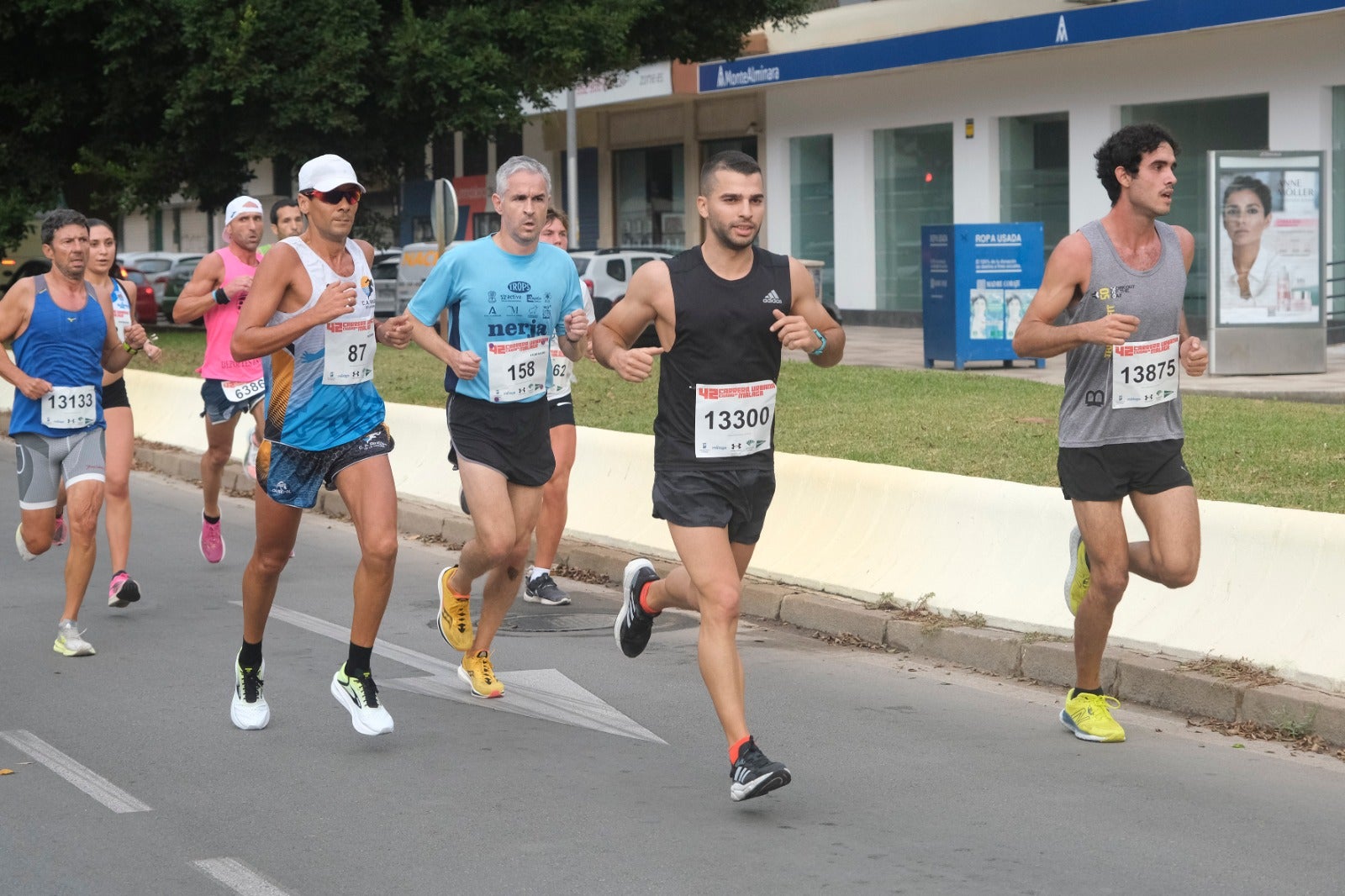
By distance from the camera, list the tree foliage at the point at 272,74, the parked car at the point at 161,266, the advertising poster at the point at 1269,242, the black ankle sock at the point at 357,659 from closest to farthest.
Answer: the black ankle sock at the point at 357,659, the advertising poster at the point at 1269,242, the tree foliage at the point at 272,74, the parked car at the point at 161,266

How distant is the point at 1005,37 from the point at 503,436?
23.0 m

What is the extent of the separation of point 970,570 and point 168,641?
3690mm

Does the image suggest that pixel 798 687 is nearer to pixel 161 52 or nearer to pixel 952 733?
pixel 952 733

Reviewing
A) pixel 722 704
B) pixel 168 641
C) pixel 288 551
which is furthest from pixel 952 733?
pixel 168 641

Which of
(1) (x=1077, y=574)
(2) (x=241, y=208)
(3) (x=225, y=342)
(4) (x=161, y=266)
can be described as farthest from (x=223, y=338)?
(4) (x=161, y=266)

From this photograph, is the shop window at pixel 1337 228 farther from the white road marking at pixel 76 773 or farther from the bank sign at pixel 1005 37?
the white road marking at pixel 76 773

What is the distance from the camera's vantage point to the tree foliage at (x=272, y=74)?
24.4 meters

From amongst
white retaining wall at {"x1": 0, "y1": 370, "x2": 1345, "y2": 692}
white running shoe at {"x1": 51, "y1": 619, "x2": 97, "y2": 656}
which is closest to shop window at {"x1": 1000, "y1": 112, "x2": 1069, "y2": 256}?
white retaining wall at {"x1": 0, "y1": 370, "x2": 1345, "y2": 692}

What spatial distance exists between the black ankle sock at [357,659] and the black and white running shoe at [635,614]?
0.92 meters

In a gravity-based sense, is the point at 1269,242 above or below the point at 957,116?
below

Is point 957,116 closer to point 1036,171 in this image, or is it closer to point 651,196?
point 1036,171

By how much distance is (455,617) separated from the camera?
7.25m

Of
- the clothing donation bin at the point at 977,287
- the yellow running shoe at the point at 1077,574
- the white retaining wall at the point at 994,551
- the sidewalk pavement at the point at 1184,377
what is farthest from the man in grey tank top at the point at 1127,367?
the clothing donation bin at the point at 977,287

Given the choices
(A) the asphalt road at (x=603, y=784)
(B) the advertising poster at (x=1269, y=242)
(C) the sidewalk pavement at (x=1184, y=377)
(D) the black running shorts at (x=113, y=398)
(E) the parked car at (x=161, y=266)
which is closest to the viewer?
(A) the asphalt road at (x=603, y=784)
